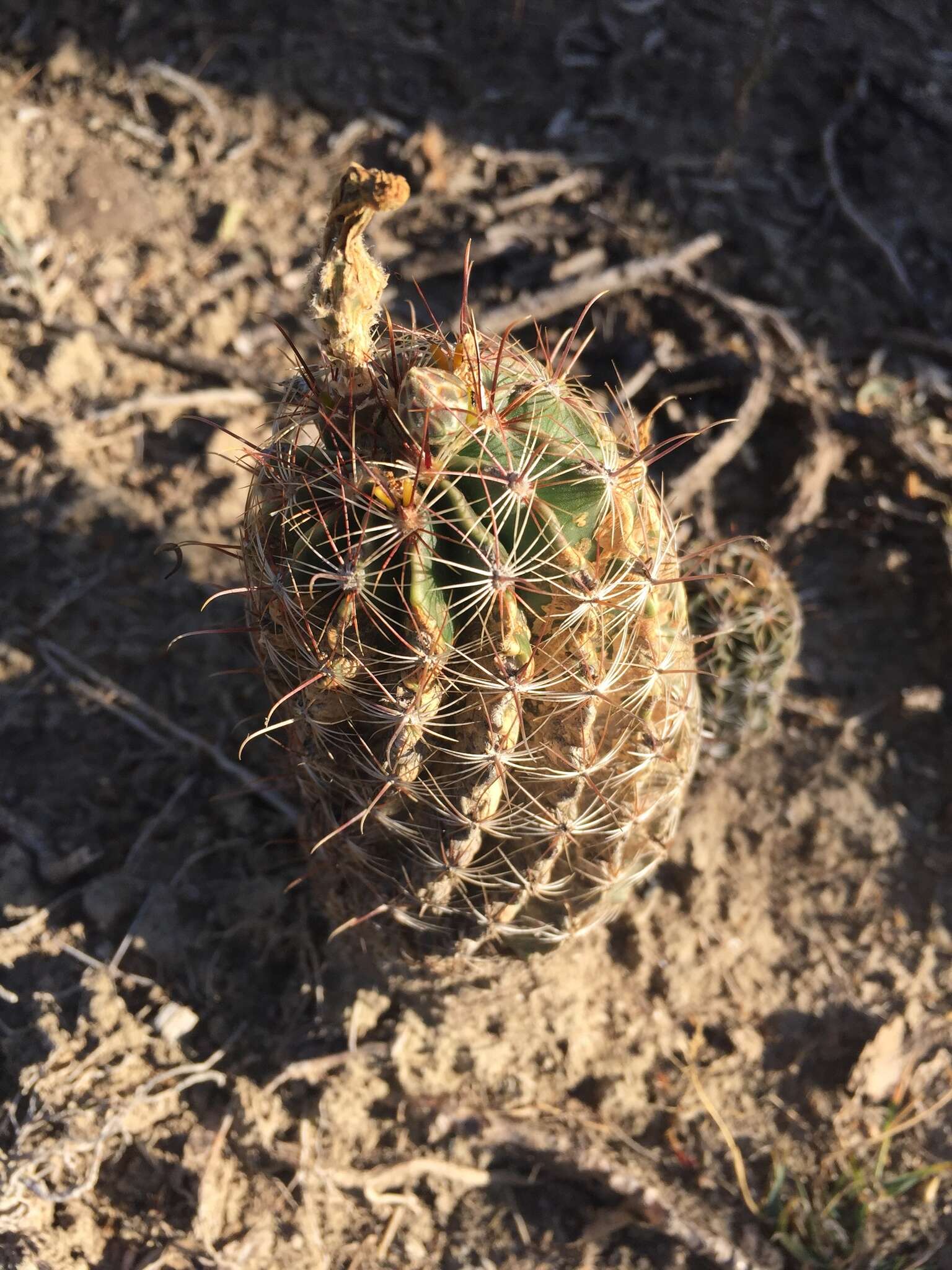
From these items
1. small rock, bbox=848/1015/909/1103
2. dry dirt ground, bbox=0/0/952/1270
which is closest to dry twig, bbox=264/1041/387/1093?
dry dirt ground, bbox=0/0/952/1270

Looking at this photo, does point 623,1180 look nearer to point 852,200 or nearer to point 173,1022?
point 173,1022

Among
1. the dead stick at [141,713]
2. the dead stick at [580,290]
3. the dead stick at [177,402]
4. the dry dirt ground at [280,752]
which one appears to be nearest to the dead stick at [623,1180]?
the dry dirt ground at [280,752]

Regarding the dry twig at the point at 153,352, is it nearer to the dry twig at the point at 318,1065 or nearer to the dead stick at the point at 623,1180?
the dry twig at the point at 318,1065

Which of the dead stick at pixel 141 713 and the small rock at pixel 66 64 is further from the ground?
the small rock at pixel 66 64

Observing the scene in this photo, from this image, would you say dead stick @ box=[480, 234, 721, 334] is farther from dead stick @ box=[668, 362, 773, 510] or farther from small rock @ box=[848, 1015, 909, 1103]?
small rock @ box=[848, 1015, 909, 1103]

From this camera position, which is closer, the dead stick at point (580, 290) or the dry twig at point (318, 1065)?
the dry twig at point (318, 1065)
